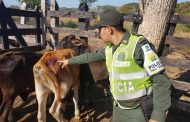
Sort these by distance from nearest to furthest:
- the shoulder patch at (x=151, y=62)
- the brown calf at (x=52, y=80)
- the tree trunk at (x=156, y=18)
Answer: the shoulder patch at (x=151, y=62) < the brown calf at (x=52, y=80) < the tree trunk at (x=156, y=18)

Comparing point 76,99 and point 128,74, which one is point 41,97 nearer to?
point 76,99

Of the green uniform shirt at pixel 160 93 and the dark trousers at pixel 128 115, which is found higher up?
the green uniform shirt at pixel 160 93

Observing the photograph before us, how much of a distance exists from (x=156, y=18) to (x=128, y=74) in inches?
113

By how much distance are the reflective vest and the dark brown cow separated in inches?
112

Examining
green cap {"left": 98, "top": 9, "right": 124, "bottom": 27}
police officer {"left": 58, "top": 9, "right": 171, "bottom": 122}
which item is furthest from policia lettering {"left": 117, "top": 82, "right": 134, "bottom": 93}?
green cap {"left": 98, "top": 9, "right": 124, "bottom": 27}

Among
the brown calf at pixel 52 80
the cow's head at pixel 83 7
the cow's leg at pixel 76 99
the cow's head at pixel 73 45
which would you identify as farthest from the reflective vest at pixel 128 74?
the cow's head at pixel 83 7

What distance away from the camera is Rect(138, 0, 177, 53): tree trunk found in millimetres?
5562

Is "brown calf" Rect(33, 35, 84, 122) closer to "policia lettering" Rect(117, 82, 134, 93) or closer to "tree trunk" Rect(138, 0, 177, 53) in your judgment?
"tree trunk" Rect(138, 0, 177, 53)

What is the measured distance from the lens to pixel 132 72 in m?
2.99

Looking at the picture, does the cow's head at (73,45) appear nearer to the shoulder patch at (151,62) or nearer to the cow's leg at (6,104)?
the cow's leg at (6,104)

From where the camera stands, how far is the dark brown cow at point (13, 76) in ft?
17.9

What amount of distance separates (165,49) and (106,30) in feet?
11.1

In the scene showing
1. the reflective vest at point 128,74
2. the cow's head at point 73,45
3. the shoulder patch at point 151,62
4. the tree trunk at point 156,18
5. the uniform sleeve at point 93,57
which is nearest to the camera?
the shoulder patch at point 151,62

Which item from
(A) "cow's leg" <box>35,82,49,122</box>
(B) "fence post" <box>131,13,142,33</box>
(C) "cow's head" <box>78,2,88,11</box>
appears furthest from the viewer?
(C) "cow's head" <box>78,2,88,11</box>
